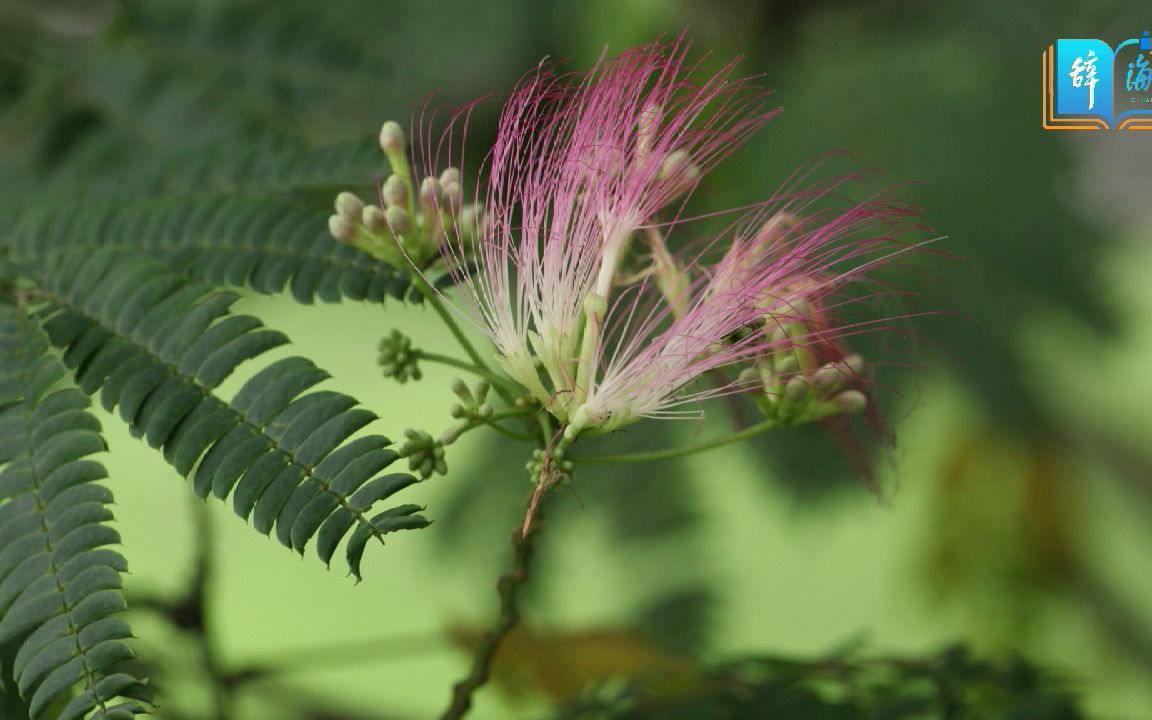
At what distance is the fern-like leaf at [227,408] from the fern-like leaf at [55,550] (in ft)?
0.10

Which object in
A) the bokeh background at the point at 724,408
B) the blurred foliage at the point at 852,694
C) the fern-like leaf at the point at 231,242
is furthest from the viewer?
the bokeh background at the point at 724,408

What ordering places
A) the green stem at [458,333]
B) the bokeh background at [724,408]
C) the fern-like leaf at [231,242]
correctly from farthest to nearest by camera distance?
the bokeh background at [724,408]
the fern-like leaf at [231,242]
the green stem at [458,333]

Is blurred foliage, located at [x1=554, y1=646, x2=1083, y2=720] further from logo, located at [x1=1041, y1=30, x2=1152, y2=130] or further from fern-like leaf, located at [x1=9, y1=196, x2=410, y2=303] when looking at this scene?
logo, located at [x1=1041, y1=30, x2=1152, y2=130]

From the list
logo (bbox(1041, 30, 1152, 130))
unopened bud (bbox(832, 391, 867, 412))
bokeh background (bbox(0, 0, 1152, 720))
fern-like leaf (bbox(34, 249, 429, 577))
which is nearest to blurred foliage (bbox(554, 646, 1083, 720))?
bokeh background (bbox(0, 0, 1152, 720))

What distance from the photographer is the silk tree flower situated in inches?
31.4

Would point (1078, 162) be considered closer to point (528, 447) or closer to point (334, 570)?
point (528, 447)

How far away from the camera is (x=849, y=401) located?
2.74 feet

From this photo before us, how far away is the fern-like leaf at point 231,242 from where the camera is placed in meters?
0.92

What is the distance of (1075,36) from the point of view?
1.83 m

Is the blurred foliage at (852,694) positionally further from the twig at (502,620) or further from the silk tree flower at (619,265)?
the silk tree flower at (619,265)

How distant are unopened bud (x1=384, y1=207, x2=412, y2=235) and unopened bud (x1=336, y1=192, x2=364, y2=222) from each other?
29 mm

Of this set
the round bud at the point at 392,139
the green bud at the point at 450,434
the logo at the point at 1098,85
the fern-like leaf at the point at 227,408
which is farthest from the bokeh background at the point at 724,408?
the green bud at the point at 450,434

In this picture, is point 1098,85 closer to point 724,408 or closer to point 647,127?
point 724,408

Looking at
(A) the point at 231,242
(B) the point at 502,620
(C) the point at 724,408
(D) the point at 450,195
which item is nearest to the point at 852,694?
(C) the point at 724,408
